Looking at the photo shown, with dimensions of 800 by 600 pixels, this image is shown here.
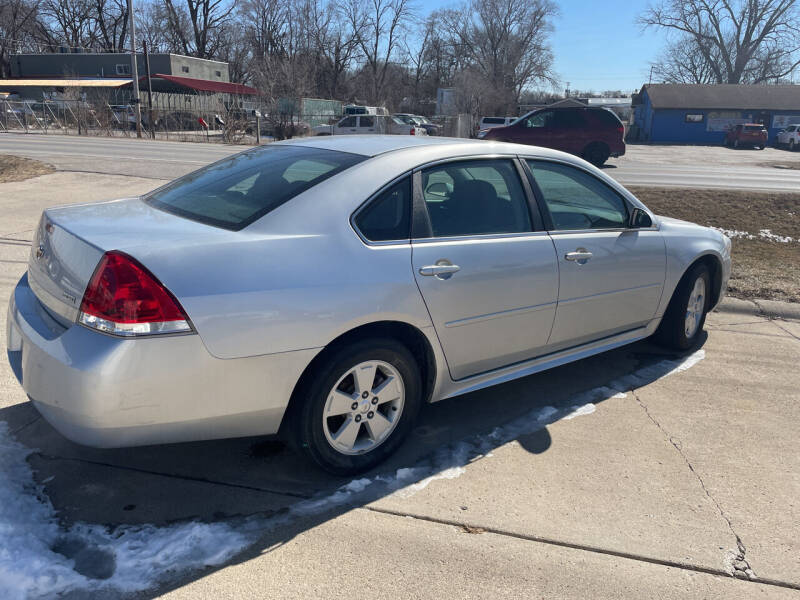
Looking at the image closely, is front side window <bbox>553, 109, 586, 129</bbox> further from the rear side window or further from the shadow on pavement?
the rear side window

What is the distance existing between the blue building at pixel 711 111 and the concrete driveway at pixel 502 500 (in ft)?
→ 174

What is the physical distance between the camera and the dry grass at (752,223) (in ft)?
22.2

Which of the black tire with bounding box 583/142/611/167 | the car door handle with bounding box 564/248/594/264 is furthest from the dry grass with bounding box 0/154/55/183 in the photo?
the black tire with bounding box 583/142/611/167

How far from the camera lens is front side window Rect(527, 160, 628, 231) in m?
3.96

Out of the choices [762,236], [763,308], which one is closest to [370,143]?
[763,308]

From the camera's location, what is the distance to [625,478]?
3.34 m

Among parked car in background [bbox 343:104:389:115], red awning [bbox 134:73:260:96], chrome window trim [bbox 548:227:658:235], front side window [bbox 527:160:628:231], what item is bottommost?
chrome window trim [bbox 548:227:658:235]

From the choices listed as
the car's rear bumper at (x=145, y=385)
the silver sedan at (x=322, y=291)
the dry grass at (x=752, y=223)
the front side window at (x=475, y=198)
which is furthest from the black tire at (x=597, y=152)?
the car's rear bumper at (x=145, y=385)

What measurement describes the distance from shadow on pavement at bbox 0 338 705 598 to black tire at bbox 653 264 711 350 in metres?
1.23

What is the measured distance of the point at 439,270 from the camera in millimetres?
3234

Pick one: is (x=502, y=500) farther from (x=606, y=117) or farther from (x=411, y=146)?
(x=606, y=117)

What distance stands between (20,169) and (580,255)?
13529mm

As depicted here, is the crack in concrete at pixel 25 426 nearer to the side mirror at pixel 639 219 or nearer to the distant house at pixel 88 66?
the side mirror at pixel 639 219

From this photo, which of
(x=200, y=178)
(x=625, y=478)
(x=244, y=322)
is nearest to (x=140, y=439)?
(x=244, y=322)
